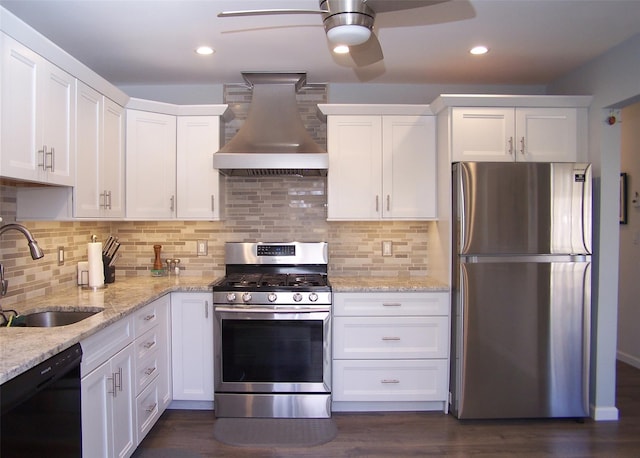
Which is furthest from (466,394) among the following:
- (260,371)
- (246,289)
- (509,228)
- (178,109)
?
(178,109)

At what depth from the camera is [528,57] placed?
A: 2893 mm

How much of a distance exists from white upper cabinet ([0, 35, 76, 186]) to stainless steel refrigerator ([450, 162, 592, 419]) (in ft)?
7.70

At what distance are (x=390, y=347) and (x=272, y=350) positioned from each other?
821mm

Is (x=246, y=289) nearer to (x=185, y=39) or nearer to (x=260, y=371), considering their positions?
(x=260, y=371)

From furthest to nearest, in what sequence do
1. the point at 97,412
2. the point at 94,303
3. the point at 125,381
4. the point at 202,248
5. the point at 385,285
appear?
1. the point at 202,248
2. the point at 385,285
3. the point at 94,303
4. the point at 125,381
5. the point at 97,412

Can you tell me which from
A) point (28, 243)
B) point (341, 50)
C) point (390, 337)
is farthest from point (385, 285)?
point (28, 243)

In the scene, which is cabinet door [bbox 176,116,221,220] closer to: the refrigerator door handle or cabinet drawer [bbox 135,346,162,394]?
cabinet drawer [bbox 135,346,162,394]

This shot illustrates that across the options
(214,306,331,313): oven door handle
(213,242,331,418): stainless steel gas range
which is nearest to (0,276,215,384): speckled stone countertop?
(214,306,331,313): oven door handle

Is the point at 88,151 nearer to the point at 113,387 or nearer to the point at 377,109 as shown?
the point at 113,387

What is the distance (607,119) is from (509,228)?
3.35 feet

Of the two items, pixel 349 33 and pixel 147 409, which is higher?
pixel 349 33

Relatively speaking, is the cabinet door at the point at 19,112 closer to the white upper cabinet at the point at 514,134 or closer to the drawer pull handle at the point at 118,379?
the drawer pull handle at the point at 118,379

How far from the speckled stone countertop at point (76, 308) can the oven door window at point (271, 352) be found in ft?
1.35

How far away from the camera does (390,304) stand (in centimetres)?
295
